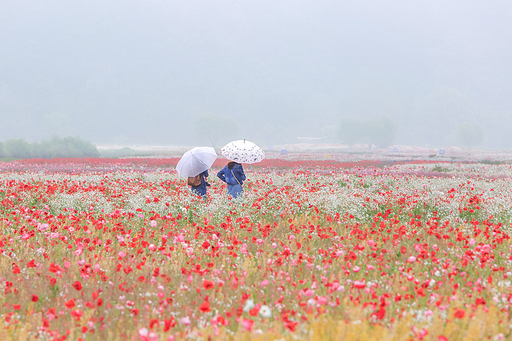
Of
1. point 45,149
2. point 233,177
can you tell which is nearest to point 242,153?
point 233,177

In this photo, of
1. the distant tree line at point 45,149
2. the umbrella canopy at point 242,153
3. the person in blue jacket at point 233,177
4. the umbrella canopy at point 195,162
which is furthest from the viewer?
the distant tree line at point 45,149

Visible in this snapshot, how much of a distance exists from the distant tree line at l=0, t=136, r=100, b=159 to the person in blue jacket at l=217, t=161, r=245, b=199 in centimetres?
3282

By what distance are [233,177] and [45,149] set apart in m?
35.1

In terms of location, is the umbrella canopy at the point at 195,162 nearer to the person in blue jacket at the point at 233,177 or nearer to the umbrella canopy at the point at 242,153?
the umbrella canopy at the point at 242,153

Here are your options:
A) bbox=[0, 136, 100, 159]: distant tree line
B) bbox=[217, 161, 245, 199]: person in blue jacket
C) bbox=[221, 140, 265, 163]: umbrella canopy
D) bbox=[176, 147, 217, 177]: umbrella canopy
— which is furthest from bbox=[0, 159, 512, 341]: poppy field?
bbox=[0, 136, 100, 159]: distant tree line

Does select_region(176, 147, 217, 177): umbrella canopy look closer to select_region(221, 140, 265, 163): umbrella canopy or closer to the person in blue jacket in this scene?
select_region(221, 140, 265, 163): umbrella canopy

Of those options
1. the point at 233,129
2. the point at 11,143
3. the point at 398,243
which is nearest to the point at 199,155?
the point at 398,243

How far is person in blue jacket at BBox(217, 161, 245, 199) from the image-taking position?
31.8ft

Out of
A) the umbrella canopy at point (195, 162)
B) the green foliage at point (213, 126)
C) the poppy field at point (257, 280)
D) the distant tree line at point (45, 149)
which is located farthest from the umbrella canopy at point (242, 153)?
the green foliage at point (213, 126)

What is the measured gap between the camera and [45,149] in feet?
125

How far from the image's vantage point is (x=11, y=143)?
36812mm

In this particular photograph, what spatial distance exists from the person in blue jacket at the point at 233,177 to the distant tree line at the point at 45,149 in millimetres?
32821

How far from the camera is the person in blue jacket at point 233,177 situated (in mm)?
→ 9688

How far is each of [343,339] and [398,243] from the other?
3480mm
